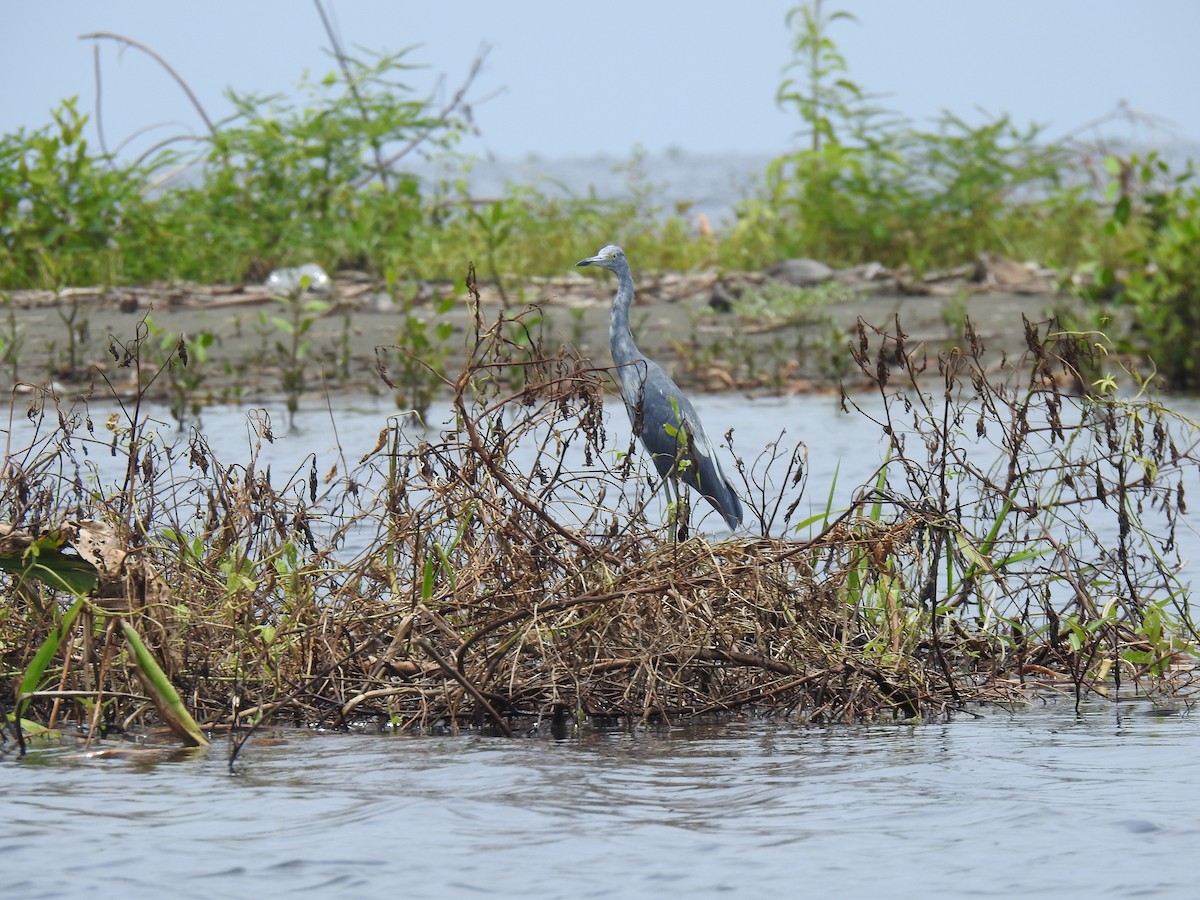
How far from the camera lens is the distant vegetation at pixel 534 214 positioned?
14.0m

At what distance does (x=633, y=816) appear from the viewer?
151 inches

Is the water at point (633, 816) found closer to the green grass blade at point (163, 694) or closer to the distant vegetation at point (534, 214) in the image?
the green grass blade at point (163, 694)

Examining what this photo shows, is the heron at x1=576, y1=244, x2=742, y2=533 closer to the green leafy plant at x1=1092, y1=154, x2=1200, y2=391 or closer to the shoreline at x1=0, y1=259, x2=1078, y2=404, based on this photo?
the shoreline at x1=0, y1=259, x2=1078, y2=404

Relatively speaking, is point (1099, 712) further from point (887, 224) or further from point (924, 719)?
point (887, 224)

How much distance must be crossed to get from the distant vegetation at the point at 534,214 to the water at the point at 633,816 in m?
8.18

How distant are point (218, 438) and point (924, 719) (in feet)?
19.9

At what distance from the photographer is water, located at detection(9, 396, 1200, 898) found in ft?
11.4

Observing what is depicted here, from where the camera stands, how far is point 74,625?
4.71 meters

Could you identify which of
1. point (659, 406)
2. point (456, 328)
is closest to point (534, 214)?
point (456, 328)

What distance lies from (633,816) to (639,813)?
→ 3 cm

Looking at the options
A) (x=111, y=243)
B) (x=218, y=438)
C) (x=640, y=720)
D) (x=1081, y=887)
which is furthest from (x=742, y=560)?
(x=111, y=243)

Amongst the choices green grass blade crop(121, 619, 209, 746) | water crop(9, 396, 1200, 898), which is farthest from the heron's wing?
green grass blade crop(121, 619, 209, 746)

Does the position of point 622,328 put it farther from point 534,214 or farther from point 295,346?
point 534,214

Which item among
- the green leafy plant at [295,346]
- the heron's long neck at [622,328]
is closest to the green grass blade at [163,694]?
the heron's long neck at [622,328]
